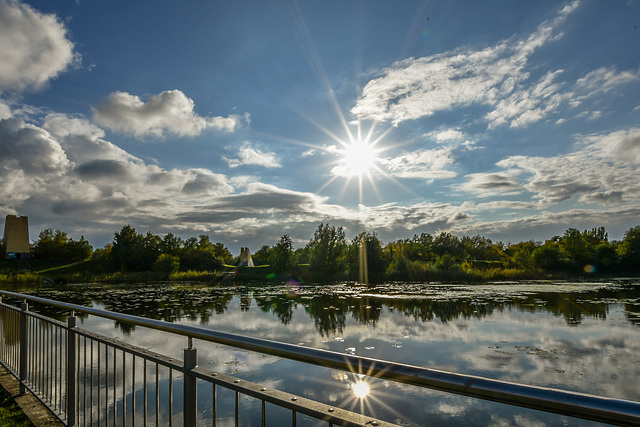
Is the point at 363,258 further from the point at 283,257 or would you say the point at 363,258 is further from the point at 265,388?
the point at 265,388

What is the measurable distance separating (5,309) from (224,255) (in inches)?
3301

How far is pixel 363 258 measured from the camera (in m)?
40.1

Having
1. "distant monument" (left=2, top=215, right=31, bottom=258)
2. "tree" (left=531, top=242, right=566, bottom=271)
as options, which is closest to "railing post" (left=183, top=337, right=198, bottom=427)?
"distant monument" (left=2, top=215, right=31, bottom=258)

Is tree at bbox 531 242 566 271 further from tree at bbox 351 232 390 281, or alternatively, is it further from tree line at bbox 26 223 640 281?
tree at bbox 351 232 390 281

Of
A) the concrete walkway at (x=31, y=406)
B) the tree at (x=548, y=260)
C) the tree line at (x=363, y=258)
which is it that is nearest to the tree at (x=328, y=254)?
the tree line at (x=363, y=258)

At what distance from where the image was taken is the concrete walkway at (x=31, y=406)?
11.9 feet

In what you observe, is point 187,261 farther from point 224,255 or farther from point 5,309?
point 5,309

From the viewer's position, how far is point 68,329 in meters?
3.46

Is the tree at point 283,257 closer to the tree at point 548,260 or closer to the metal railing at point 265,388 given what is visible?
the tree at point 548,260

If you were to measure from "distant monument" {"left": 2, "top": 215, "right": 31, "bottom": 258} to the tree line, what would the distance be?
8.08 m

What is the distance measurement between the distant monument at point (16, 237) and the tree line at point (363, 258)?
8083 millimetres

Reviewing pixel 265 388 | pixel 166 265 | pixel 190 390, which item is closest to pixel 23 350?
pixel 190 390

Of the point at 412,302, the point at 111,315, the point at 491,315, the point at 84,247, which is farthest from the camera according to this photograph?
the point at 84,247

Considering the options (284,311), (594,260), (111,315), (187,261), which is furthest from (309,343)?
(594,260)
